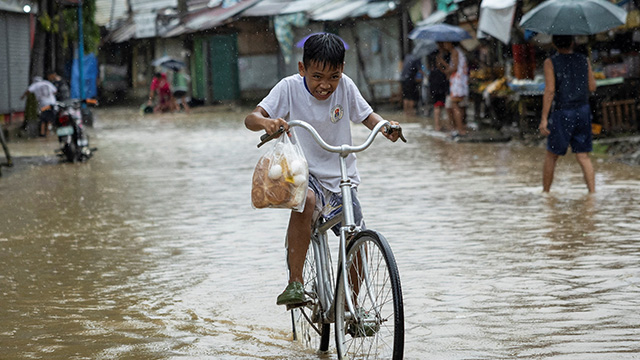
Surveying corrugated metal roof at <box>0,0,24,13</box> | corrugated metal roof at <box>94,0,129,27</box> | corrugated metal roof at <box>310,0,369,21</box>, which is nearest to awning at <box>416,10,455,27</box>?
corrugated metal roof at <box>310,0,369,21</box>

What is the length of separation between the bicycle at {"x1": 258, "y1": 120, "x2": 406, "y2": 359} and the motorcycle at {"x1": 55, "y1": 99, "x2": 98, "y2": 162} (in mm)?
12222

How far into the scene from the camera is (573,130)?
9.99m

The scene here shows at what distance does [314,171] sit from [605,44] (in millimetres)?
13450

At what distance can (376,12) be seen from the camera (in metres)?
31.7

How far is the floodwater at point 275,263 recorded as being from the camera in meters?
4.99

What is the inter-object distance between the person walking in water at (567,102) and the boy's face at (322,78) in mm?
5701

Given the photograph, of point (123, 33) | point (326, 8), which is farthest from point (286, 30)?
point (123, 33)

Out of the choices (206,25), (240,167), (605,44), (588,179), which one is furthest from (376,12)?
A: (588,179)

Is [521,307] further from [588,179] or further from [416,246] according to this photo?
[588,179]

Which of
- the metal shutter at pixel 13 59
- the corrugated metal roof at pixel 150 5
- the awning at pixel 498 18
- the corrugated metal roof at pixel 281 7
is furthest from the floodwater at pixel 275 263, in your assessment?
the corrugated metal roof at pixel 150 5

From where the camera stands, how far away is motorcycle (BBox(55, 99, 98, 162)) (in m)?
16.2

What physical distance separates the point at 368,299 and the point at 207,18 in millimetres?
37366

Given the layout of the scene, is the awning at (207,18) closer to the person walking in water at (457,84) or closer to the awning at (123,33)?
the awning at (123,33)

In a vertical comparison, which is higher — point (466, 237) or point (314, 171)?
point (314, 171)
